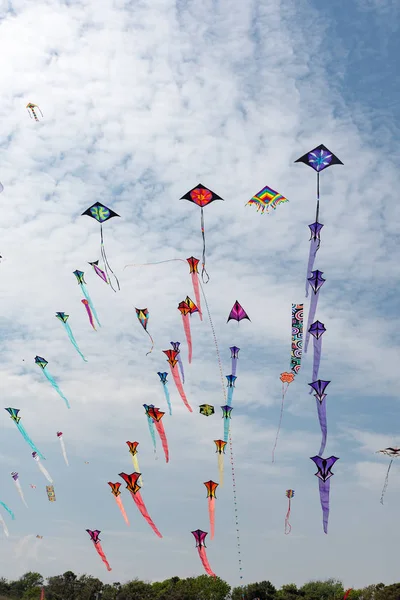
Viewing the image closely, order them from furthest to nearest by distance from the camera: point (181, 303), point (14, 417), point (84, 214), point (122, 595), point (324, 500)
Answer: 1. point (122, 595)
2. point (14, 417)
3. point (181, 303)
4. point (84, 214)
5. point (324, 500)

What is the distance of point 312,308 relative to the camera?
2658cm

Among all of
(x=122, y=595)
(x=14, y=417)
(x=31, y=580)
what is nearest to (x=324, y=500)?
(x=14, y=417)

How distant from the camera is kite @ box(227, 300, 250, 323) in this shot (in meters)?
34.6

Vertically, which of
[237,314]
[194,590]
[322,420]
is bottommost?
[194,590]

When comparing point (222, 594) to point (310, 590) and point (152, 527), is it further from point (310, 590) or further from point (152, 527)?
point (152, 527)

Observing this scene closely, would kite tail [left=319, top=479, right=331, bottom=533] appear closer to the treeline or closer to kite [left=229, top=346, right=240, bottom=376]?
kite [left=229, top=346, right=240, bottom=376]

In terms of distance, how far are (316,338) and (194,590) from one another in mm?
55802

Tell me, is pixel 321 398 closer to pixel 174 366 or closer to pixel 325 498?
pixel 325 498

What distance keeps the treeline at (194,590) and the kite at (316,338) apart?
45727 millimetres

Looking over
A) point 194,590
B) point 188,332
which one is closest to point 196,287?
point 188,332

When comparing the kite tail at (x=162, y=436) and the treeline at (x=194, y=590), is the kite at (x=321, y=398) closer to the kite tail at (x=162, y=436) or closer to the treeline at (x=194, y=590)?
the kite tail at (x=162, y=436)

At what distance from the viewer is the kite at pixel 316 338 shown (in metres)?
26.3

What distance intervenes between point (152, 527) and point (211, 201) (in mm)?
17613

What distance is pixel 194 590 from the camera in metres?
70.7
